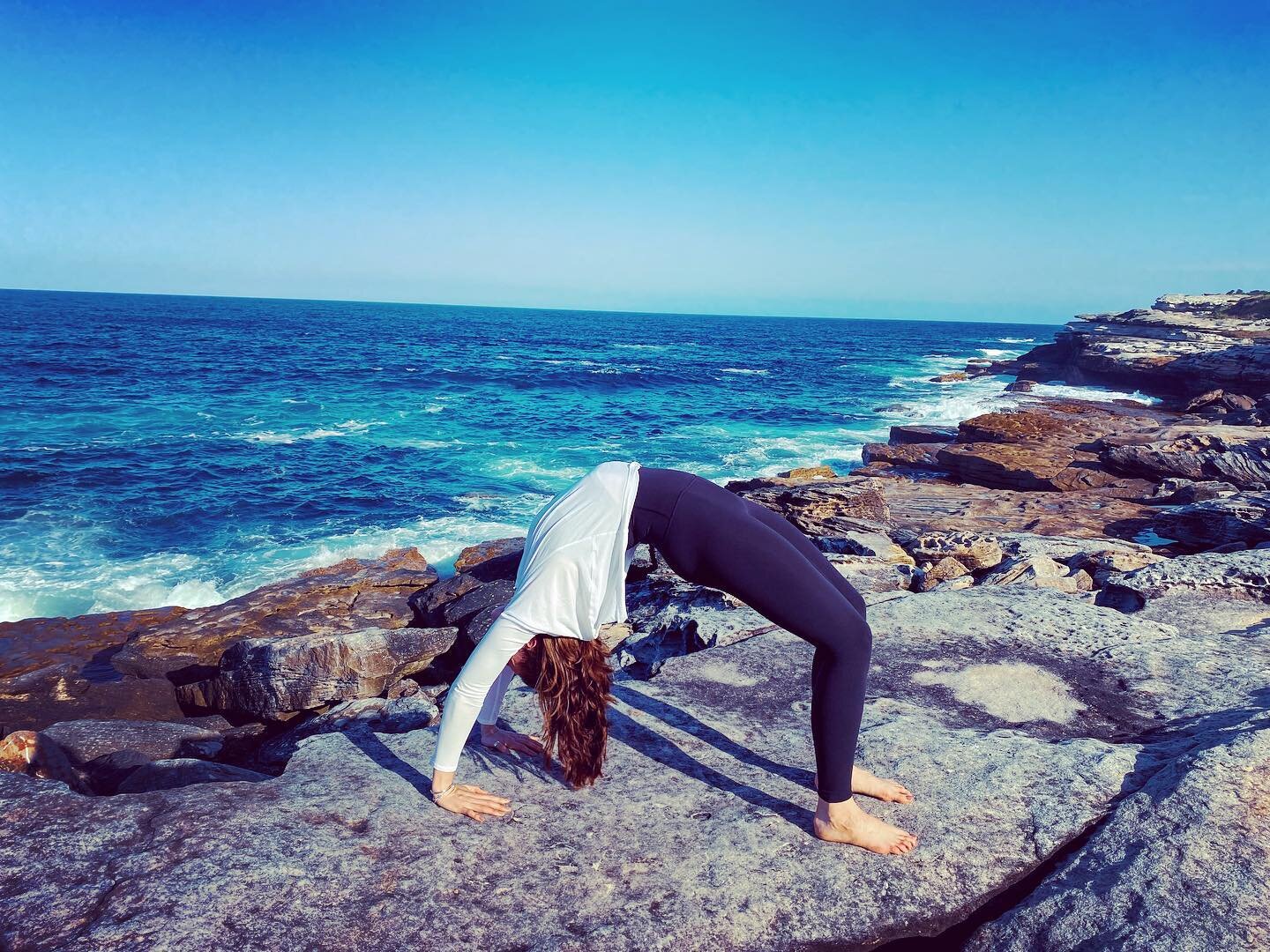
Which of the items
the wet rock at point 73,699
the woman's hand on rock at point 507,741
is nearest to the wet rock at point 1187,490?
the woman's hand on rock at point 507,741

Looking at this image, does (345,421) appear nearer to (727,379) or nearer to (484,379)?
(484,379)

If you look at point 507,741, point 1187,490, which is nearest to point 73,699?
point 507,741

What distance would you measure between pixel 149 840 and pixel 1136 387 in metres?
41.2

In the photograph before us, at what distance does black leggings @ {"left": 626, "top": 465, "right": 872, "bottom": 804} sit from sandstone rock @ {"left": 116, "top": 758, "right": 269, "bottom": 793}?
2.52 m

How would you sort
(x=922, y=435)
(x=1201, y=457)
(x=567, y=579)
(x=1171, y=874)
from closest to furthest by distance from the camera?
(x=1171, y=874), (x=567, y=579), (x=1201, y=457), (x=922, y=435)

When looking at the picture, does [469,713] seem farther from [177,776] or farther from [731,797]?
[177,776]

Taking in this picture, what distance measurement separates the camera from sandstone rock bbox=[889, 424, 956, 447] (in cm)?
2059

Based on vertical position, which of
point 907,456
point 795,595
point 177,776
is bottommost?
point 907,456

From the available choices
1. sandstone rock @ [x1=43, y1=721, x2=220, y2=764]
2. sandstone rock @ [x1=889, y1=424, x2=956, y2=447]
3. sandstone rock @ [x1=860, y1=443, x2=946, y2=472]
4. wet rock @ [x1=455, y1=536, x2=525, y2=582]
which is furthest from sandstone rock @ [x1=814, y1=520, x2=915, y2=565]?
sandstone rock @ [x1=889, y1=424, x2=956, y2=447]

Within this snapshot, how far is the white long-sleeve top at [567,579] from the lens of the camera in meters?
2.55

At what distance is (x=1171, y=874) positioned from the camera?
7.61 ft

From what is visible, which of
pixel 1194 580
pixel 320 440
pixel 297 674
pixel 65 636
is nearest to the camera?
pixel 1194 580

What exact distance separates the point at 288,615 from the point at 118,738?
4152 mm

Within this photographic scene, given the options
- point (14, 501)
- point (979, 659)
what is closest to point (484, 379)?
point (14, 501)
